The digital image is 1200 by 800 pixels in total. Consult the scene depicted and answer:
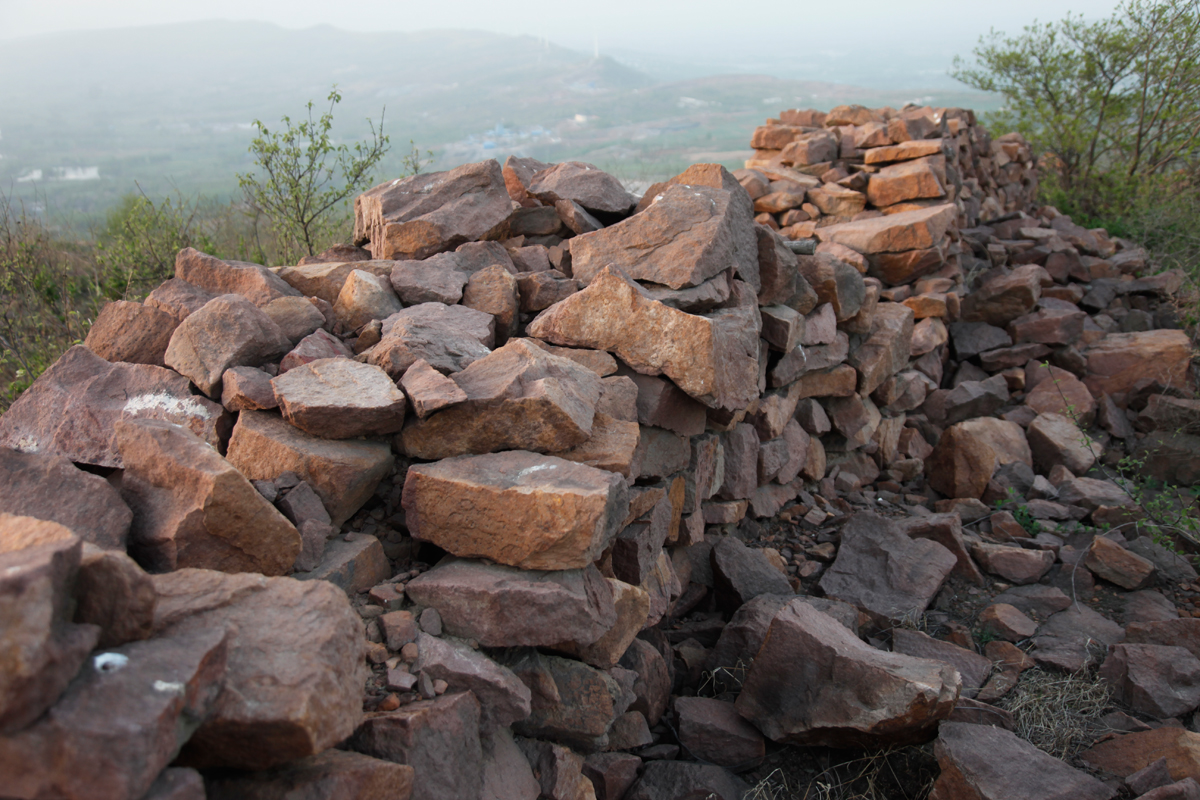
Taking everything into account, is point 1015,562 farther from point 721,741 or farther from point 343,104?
point 343,104

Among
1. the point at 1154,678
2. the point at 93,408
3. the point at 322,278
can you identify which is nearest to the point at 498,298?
the point at 322,278

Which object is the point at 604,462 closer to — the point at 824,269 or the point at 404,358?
the point at 404,358

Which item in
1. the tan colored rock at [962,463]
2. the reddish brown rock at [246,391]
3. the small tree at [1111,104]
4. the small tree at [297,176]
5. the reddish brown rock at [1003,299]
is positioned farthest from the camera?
the small tree at [1111,104]

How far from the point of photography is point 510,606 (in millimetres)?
2531

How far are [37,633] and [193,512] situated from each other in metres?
1.00

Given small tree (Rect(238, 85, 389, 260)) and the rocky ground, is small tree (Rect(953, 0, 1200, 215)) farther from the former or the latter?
small tree (Rect(238, 85, 389, 260))

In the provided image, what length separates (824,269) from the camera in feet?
18.1

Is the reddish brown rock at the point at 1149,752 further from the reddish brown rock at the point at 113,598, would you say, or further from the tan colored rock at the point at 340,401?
the reddish brown rock at the point at 113,598

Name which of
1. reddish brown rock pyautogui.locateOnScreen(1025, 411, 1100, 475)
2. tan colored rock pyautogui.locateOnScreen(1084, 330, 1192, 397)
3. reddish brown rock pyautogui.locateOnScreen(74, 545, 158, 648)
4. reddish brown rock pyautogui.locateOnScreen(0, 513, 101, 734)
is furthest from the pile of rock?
reddish brown rock pyautogui.locateOnScreen(0, 513, 101, 734)

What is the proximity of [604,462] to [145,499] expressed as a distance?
5.42 ft

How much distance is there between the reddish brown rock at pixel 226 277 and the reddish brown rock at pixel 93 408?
28.6 inches

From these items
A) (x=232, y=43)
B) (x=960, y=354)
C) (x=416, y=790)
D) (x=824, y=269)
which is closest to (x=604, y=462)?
(x=416, y=790)

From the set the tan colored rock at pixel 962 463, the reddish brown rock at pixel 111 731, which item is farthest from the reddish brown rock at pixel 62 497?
the tan colored rock at pixel 962 463

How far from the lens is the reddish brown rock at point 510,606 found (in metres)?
2.53
